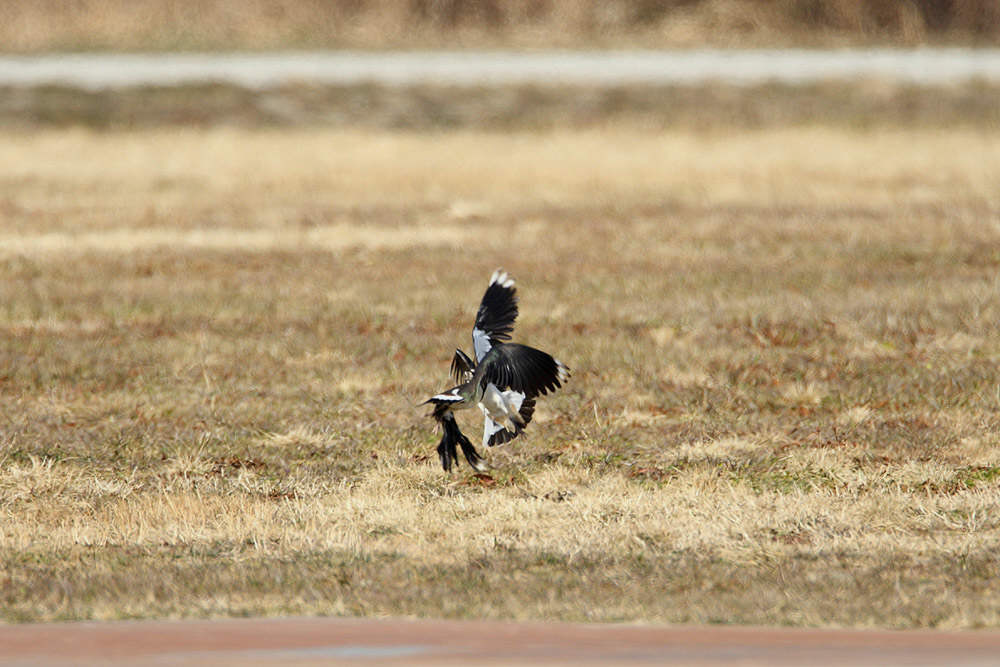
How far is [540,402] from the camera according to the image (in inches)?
523

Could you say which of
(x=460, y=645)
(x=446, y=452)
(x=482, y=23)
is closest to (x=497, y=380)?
(x=446, y=452)

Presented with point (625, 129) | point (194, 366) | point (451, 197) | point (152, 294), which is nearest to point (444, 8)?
point (625, 129)

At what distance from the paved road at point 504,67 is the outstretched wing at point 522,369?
24.5m

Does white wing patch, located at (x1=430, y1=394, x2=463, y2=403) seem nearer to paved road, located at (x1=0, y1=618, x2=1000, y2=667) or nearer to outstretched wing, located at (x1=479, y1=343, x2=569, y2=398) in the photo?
outstretched wing, located at (x1=479, y1=343, x2=569, y2=398)

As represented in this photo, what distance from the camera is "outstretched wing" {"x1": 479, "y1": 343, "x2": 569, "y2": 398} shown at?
33.4ft

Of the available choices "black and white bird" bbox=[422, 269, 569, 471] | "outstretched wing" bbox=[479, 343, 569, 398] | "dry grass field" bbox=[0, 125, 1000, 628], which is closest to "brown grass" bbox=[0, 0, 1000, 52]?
"dry grass field" bbox=[0, 125, 1000, 628]

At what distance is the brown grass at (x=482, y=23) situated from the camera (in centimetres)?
4331

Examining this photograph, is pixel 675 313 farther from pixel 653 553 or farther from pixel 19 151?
pixel 19 151

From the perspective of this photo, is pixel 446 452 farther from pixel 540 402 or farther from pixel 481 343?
pixel 540 402

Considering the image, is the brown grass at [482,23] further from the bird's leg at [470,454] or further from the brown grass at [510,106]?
the bird's leg at [470,454]

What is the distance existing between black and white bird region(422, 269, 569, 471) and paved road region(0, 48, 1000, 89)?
2396 cm

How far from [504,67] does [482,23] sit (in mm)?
10412

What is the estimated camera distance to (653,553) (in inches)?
360

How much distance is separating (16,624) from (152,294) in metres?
10.7
